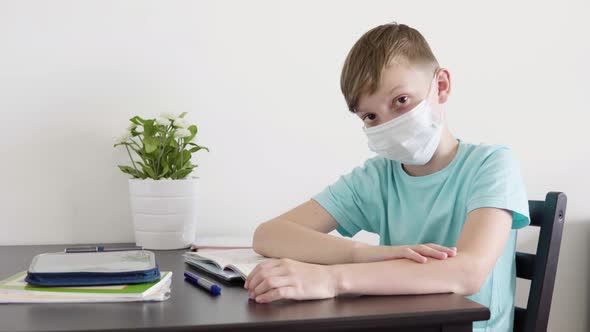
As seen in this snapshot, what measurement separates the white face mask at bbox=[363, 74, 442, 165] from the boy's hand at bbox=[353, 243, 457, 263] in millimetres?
221

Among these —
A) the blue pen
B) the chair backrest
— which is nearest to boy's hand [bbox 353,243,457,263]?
the blue pen

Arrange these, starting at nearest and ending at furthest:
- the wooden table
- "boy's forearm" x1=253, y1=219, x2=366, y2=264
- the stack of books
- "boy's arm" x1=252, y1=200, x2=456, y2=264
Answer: the wooden table
the stack of books
"boy's arm" x1=252, y1=200, x2=456, y2=264
"boy's forearm" x1=253, y1=219, x2=366, y2=264

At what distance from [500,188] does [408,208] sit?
9.1 inches

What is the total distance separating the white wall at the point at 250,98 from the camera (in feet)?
4.81

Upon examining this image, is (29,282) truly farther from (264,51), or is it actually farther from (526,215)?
(264,51)

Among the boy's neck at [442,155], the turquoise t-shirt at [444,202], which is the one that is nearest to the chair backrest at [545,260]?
the turquoise t-shirt at [444,202]

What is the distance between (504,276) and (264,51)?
2.74 feet

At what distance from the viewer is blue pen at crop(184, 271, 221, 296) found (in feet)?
2.81

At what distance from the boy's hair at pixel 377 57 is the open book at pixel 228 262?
13.6 inches

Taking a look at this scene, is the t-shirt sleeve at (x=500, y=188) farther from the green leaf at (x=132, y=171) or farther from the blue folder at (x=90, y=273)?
the green leaf at (x=132, y=171)

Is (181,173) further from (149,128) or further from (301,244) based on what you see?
(301,244)

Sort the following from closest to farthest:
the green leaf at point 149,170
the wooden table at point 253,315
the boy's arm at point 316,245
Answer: the wooden table at point 253,315
the boy's arm at point 316,245
the green leaf at point 149,170

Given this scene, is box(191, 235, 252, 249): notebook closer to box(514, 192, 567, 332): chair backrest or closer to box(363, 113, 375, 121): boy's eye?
box(363, 113, 375, 121): boy's eye

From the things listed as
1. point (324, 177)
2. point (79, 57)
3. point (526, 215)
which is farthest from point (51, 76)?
point (526, 215)
